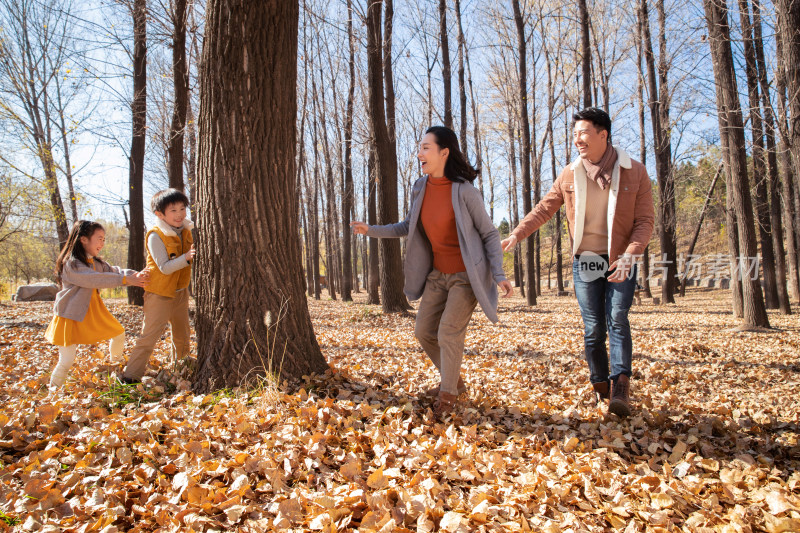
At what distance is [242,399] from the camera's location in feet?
10.4

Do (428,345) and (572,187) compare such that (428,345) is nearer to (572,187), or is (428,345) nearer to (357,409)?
(357,409)

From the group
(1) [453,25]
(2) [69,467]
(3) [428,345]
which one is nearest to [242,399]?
(2) [69,467]

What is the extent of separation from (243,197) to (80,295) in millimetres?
1827

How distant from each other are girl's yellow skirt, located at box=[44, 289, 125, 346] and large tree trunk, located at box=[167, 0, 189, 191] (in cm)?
558

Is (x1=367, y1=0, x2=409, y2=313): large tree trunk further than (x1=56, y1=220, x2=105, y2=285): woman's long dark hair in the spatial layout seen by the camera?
Yes

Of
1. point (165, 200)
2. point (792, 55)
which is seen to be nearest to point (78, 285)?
point (165, 200)

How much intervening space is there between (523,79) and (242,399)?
13.1m

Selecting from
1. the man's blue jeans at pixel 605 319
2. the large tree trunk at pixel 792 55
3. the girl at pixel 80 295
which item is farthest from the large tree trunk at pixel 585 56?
the girl at pixel 80 295

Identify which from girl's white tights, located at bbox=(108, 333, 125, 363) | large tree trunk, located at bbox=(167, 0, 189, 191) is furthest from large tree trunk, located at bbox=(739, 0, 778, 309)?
girl's white tights, located at bbox=(108, 333, 125, 363)

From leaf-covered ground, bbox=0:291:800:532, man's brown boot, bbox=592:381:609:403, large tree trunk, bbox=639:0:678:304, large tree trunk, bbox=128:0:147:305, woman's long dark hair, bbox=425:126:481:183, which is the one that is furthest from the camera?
large tree trunk, bbox=639:0:678:304

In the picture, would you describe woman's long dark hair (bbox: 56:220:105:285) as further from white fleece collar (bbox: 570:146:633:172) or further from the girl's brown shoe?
white fleece collar (bbox: 570:146:633:172)

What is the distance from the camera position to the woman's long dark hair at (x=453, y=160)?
3254 millimetres

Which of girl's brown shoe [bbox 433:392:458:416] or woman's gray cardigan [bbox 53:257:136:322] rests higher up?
woman's gray cardigan [bbox 53:257:136:322]

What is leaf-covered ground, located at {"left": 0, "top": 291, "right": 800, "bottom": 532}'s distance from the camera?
1989 mm
